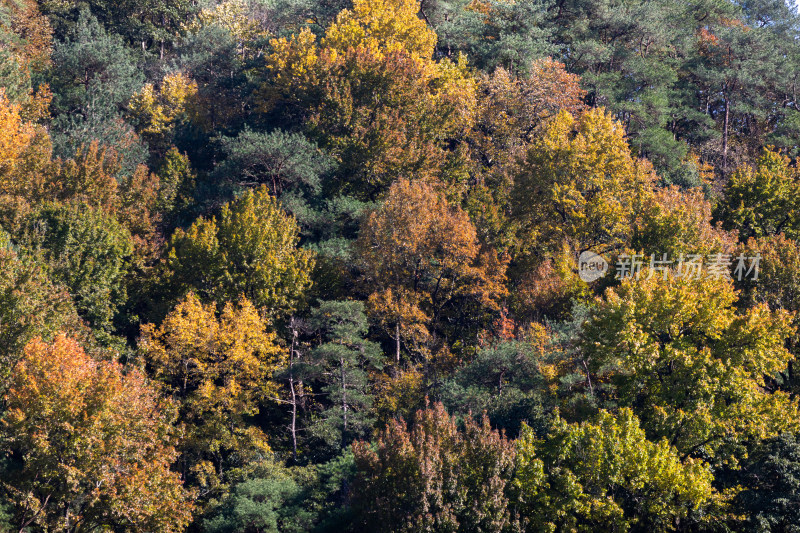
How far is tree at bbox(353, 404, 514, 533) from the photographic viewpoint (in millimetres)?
34188

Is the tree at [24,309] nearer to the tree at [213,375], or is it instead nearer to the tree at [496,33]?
the tree at [213,375]

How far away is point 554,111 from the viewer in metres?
62.6

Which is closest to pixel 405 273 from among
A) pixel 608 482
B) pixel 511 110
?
pixel 511 110

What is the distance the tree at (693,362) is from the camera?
36938mm

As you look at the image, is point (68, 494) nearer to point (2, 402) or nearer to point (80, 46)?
point (2, 402)

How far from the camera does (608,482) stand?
35.5 meters

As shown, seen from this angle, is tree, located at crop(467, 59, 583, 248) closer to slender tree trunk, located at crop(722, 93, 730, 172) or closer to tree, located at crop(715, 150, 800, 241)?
tree, located at crop(715, 150, 800, 241)

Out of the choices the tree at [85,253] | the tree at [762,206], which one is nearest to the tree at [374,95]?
the tree at [85,253]

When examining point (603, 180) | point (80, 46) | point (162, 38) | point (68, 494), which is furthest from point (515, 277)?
point (162, 38)

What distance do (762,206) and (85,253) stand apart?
115 feet

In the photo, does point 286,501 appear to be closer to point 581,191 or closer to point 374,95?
point 581,191

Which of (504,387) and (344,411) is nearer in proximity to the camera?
A: (504,387)

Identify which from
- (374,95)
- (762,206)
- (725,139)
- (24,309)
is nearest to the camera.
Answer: (24,309)

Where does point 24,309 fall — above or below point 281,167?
below
